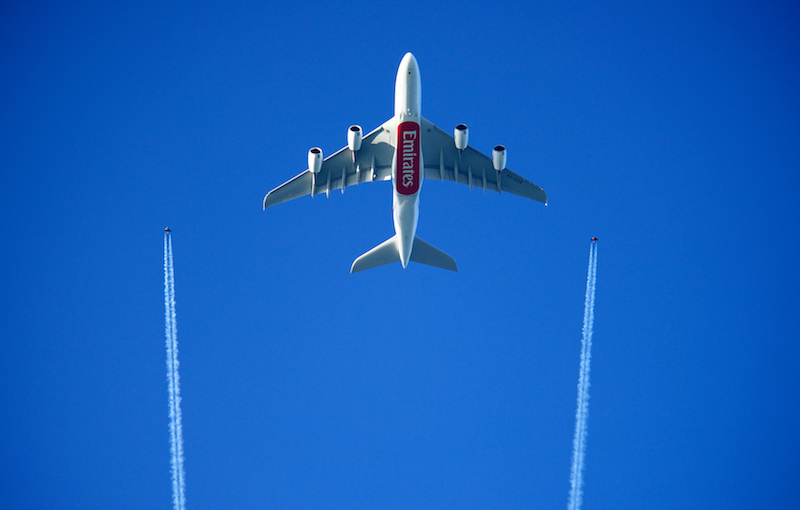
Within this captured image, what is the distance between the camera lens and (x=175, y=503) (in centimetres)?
5162

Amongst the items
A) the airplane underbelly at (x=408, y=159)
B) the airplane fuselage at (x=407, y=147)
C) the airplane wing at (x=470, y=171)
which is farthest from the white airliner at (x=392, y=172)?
the airplane underbelly at (x=408, y=159)

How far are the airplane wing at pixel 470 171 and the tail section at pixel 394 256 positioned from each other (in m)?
3.70

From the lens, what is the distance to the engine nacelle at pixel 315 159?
47.8 metres

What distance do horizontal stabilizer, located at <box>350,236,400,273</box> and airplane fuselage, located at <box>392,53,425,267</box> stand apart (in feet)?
10.5

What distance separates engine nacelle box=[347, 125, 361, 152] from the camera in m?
47.9

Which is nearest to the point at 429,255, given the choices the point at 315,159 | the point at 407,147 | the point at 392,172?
the point at 392,172

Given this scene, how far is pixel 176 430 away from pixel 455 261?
1711 cm

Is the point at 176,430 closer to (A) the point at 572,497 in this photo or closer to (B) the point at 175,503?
(B) the point at 175,503

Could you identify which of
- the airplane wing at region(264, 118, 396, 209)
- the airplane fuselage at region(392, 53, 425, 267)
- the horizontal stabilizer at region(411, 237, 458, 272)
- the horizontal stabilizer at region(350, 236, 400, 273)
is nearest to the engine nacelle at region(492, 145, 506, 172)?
the airplane fuselage at region(392, 53, 425, 267)

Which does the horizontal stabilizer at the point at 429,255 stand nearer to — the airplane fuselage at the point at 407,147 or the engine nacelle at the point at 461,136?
the airplane fuselage at the point at 407,147

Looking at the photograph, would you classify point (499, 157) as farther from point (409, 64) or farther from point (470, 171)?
point (409, 64)

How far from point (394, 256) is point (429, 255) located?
183 cm

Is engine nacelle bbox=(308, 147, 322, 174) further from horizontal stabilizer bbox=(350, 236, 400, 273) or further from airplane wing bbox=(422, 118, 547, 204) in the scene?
airplane wing bbox=(422, 118, 547, 204)

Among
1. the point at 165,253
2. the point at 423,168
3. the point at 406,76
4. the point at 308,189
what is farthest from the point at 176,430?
the point at 406,76
